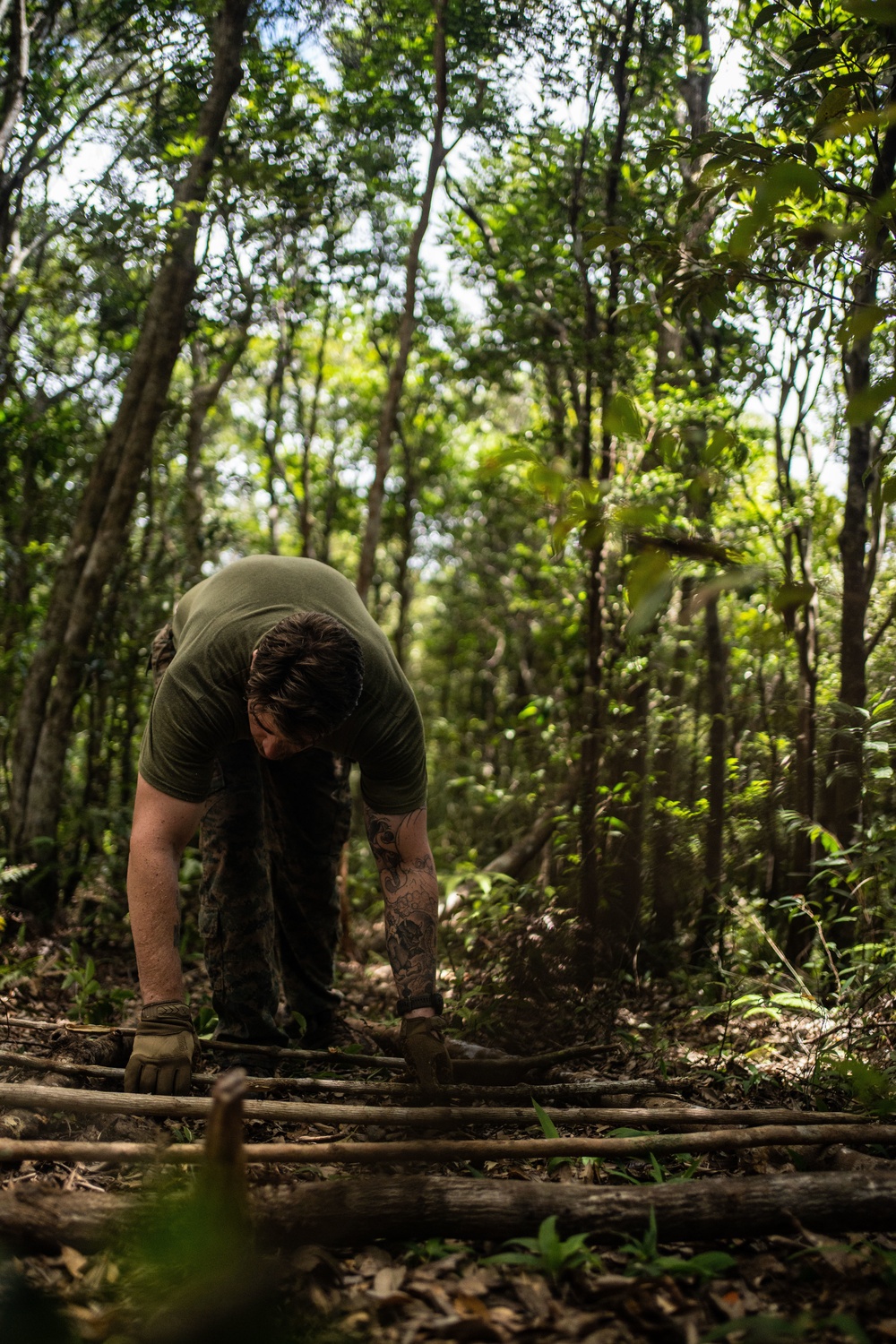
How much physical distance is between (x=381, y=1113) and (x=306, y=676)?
108cm

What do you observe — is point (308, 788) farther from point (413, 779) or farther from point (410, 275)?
point (410, 275)

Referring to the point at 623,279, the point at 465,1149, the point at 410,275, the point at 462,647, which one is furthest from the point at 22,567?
the point at 462,647

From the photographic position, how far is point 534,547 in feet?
35.4

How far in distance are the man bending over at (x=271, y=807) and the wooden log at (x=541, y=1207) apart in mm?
641

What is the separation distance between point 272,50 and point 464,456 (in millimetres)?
7322

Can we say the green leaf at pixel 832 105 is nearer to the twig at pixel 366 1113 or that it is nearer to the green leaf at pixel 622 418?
the green leaf at pixel 622 418

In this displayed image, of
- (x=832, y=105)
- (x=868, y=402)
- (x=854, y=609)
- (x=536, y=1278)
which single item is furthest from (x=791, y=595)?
(x=854, y=609)

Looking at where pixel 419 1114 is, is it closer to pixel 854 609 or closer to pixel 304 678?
pixel 304 678

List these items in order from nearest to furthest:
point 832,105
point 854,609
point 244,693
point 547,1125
→ point 832,105
point 547,1125
point 244,693
point 854,609

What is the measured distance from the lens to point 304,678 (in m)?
2.36

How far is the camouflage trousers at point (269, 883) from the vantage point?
294 cm

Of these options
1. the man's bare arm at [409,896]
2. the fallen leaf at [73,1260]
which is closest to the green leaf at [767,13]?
the man's bare arm at [409,896]

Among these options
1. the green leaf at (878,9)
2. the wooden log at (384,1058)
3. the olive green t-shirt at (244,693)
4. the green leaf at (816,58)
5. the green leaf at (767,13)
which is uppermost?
the green leaf at (767,13)

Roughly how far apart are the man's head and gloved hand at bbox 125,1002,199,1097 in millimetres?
787
